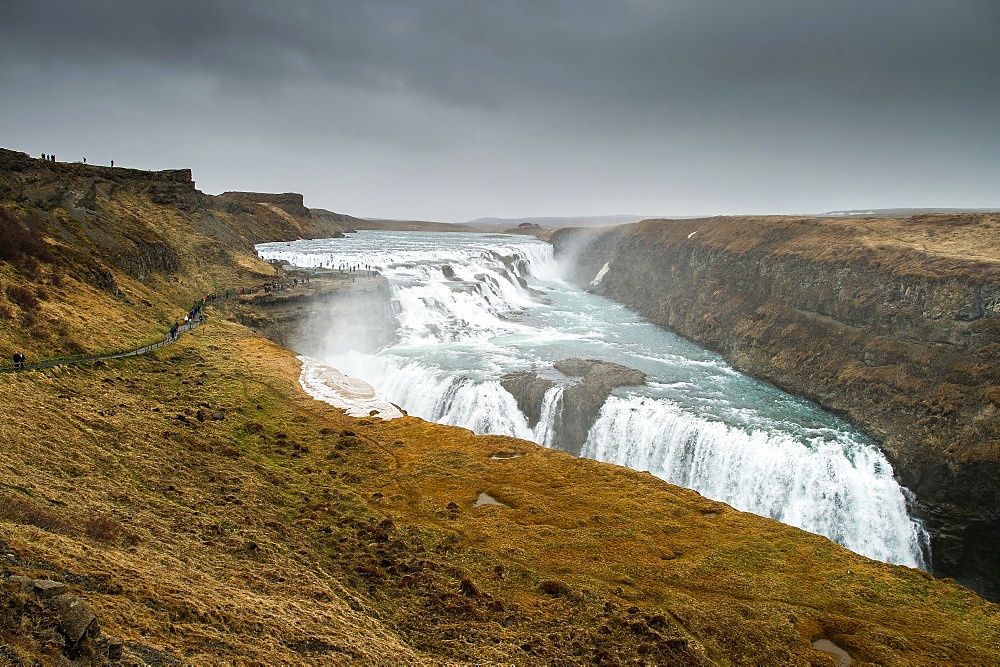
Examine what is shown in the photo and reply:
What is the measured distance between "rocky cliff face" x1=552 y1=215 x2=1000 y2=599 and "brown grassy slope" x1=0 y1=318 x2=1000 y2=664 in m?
12.5

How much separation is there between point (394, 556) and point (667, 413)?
20.1 metres

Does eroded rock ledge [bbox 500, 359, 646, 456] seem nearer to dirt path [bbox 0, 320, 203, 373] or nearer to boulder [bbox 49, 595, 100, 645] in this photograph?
dirt path [bbox 0, 320, 203, 373]

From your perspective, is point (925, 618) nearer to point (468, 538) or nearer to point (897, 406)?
point (468, 538)

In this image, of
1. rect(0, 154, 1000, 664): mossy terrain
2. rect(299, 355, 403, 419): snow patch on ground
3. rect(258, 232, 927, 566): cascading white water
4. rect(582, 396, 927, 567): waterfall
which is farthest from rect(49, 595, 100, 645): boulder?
rect(582, 396, 927, 567): waterfall

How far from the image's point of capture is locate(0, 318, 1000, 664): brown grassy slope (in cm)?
977

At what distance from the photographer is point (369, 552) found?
48.0 ft

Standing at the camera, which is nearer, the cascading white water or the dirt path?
the dirt path

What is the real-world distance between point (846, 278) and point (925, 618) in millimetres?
31183

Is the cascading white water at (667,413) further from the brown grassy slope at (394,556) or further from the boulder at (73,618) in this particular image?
the boulder at (73,618)

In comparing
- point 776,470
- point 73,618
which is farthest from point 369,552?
point 776,470

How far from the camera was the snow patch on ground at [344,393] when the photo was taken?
2797 cm

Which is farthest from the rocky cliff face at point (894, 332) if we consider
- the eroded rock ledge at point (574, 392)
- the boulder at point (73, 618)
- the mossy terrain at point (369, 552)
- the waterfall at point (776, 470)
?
the boulder at point (73, 618)

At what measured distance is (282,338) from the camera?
4281 centimetres

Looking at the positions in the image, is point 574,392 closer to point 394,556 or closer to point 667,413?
point 667,413
